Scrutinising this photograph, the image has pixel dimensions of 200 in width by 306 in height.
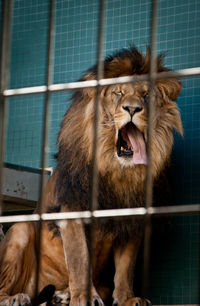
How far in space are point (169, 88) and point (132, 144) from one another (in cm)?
52

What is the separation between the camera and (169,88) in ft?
21.1

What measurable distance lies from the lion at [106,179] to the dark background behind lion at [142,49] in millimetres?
234

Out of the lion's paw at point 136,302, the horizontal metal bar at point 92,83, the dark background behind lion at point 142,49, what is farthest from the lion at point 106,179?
the horizontal metal bar at point 92,83

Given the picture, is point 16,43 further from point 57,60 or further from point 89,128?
point 89,128

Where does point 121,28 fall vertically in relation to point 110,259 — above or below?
above

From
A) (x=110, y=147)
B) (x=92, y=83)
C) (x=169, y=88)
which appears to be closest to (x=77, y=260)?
(x=110, y=147)

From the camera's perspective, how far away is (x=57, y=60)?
713 centimetres

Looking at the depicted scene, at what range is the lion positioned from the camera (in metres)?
6.23

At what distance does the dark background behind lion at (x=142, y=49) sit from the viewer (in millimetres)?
6570

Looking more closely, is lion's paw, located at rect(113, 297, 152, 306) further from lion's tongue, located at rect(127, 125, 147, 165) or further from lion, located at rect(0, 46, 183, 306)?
lion's tongue, located at rect(127, 125, 147, 165)

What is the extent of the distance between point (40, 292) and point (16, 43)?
7.07ft

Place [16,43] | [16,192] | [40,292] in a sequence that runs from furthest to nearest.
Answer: [16,43] → [16,192] → [40,292]

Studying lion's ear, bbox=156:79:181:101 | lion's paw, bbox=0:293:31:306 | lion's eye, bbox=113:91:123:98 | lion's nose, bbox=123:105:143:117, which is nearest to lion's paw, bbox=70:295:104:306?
lion's paw, bbox=0:293:31:306

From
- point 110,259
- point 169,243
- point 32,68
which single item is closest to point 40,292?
point 110,259
